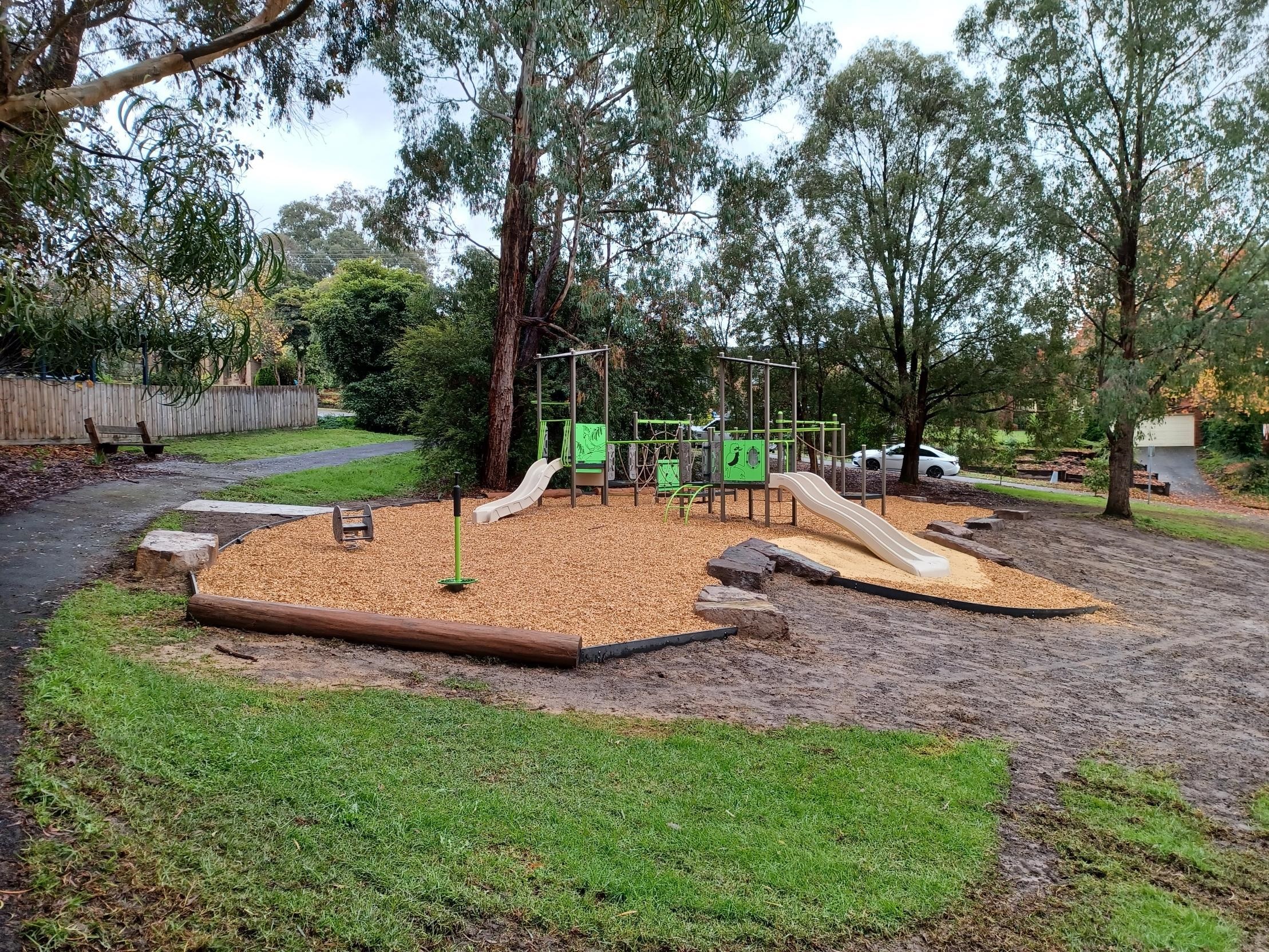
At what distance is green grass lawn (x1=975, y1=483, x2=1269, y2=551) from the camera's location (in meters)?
16.4

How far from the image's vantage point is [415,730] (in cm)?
429

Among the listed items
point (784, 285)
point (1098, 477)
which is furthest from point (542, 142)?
point (1098, 477)

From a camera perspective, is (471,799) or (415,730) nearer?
(471,799)

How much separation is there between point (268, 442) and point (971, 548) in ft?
62.9

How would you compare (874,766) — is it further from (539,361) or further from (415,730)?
(539,361)

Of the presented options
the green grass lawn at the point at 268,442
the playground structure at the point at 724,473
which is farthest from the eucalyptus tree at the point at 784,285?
the green grass lawn at the point at 268,442

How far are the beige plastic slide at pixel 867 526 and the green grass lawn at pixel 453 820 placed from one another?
573 cm

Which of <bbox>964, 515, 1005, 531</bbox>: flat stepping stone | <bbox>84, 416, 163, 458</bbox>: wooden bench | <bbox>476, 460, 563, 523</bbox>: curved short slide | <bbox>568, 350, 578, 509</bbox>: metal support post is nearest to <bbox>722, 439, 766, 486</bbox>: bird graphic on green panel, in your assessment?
<bbox>568, 350, 578, 509</bbox>: metal support post

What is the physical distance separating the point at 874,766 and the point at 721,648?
2.19 meters

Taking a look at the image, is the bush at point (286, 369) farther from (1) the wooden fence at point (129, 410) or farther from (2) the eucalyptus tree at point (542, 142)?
(2) the eucalyptus tree at point (542, 142)

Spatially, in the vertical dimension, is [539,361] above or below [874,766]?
above

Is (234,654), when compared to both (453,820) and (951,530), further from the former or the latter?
(951,530)

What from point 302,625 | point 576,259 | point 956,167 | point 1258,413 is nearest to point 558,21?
point 576,259

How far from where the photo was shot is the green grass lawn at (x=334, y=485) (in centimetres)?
1382
